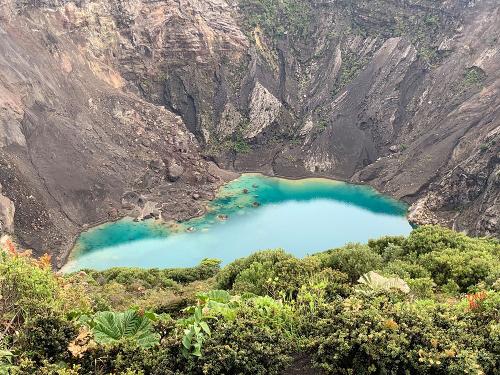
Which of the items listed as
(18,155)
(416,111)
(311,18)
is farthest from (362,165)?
(18,155)

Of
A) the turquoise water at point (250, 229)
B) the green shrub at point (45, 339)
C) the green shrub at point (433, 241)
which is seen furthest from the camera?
the turquoise water at point (250, 229)

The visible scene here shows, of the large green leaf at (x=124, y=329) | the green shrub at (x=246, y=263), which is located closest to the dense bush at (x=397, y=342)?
the large green leaf at (x=124, y=329)

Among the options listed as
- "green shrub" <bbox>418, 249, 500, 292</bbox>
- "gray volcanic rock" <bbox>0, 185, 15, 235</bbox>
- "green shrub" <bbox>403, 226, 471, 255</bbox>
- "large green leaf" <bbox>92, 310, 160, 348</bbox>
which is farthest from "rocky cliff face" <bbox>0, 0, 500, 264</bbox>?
"large green leaf" <bbox>92, 310, 160, 348</bbox>

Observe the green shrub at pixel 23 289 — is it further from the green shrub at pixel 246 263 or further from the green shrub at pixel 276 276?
the green shrub at pixel 246 263

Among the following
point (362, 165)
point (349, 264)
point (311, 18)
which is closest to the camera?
point (349, 264)

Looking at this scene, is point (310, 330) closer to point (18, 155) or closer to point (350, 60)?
point (18, 155)
